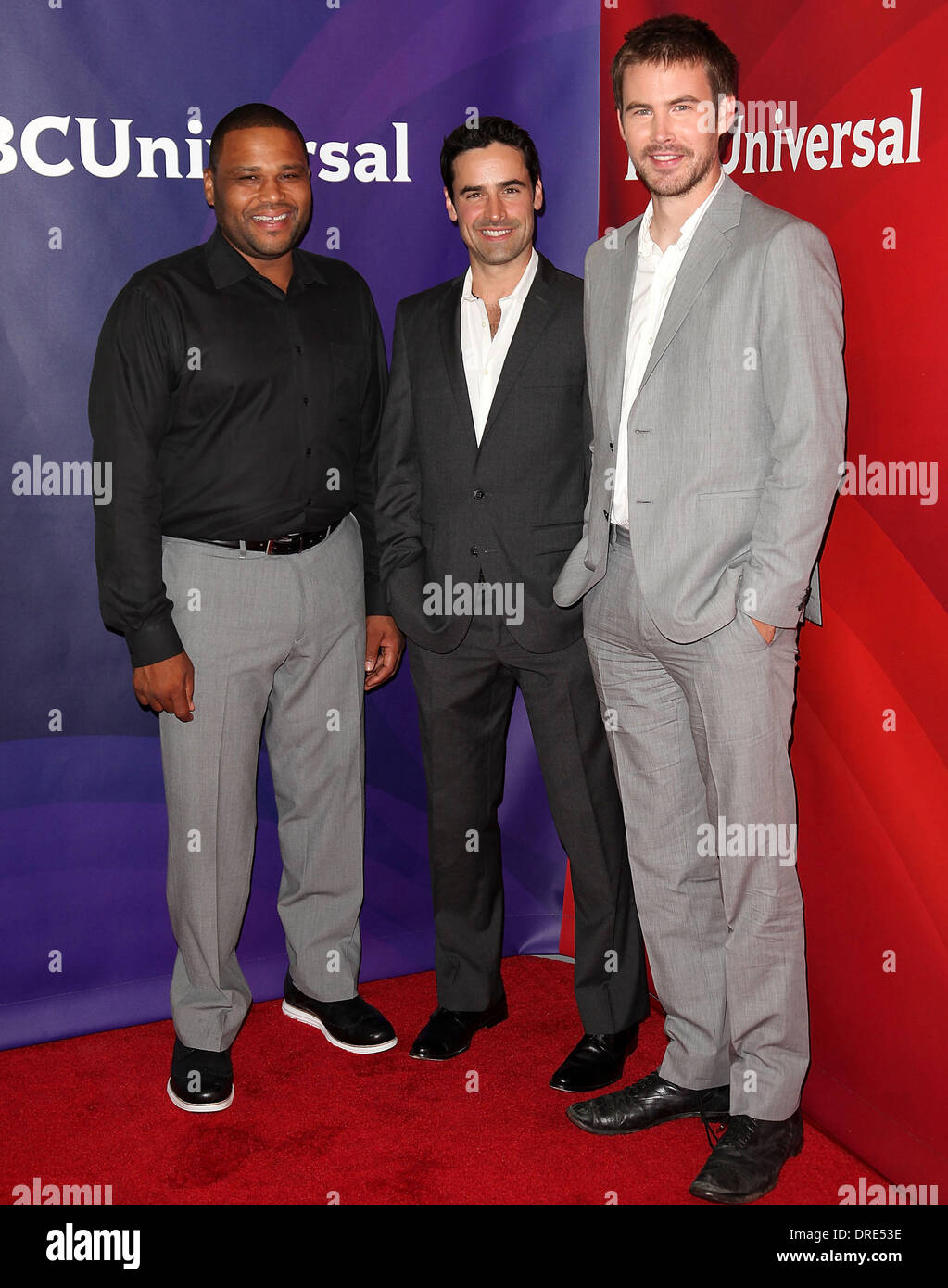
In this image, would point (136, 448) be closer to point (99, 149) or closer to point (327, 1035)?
point (99, 149)

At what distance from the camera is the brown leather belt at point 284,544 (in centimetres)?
304

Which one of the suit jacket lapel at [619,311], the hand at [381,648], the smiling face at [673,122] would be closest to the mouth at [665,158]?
the smiling face at [673,122]

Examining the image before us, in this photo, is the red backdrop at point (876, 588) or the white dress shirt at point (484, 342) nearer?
the red backdrop at point (876, 588)

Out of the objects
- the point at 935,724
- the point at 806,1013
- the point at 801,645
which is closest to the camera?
the point at 935,724

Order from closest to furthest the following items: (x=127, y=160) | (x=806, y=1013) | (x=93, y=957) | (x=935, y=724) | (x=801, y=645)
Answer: (x=935, y=724) → (x=806, y=1013) → (x=801, y=645) → (x=127, y=160) → (x=93, y=957)

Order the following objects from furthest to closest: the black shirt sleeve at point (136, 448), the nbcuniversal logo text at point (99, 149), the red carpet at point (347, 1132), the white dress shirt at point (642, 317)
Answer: the nbcuniversal logo text at point (99, 149), the black shirt sleeve at point (136, 448), the red carpet at point (347, 1132), the white dress shirt at point (642, 317)

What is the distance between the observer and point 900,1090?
108 inches

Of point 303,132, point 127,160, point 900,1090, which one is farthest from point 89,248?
point 900,1090

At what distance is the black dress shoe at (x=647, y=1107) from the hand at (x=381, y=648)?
3.76 feet

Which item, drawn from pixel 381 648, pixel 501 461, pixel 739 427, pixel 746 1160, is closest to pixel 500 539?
pixel 501 461

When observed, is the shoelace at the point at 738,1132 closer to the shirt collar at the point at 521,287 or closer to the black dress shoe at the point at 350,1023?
the black dress shoe at the point at 350,1023

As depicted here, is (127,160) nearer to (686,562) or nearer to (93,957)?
(686,562)

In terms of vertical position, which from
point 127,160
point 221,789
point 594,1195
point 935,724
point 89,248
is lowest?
point 594,1195

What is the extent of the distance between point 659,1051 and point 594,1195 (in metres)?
0.67
